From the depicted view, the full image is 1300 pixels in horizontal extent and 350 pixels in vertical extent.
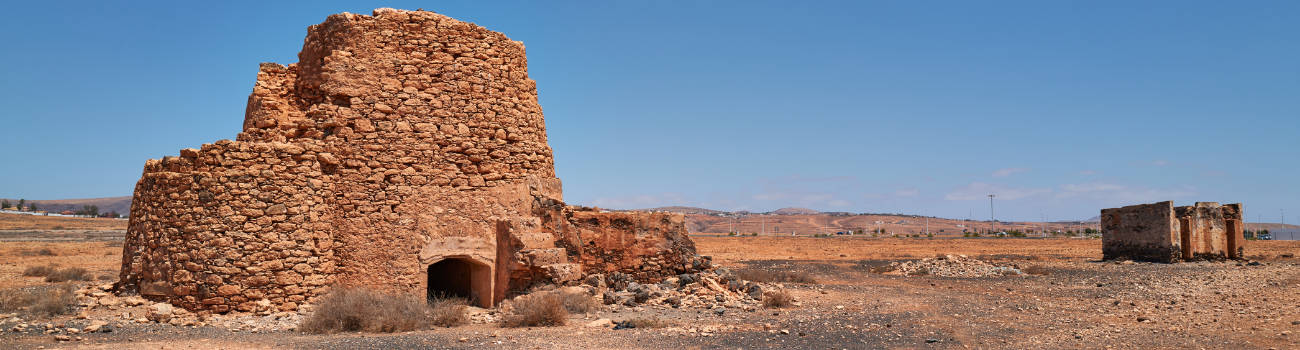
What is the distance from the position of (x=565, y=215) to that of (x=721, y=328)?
3966 mm

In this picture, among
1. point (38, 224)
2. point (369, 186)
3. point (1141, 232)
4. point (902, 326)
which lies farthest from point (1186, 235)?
point (38, 224)

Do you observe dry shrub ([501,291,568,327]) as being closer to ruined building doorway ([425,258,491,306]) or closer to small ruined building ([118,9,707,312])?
small ruined building ([118,9,707,312])

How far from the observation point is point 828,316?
11.5 meters

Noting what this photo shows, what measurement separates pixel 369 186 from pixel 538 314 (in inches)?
124

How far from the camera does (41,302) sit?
10.2 m

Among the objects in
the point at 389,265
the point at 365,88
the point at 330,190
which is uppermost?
the point at 365,88

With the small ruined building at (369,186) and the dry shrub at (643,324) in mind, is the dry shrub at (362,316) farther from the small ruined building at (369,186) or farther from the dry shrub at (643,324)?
the dry shrub at (643,324)

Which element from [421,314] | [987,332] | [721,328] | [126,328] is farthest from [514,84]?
[987,332]

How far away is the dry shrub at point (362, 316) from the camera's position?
9.38 meters

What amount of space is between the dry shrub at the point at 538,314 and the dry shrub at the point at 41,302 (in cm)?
552

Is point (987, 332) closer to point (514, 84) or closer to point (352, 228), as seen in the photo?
point (514, 84)

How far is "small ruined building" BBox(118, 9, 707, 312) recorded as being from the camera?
→ 10102mm

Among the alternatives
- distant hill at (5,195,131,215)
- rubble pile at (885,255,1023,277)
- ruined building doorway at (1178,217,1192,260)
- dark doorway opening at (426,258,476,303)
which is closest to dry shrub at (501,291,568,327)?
dark doorway opening at (426,258,476,303)

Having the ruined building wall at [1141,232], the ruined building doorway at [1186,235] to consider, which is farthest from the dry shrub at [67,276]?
the ruined building doorway at [1186,235]
